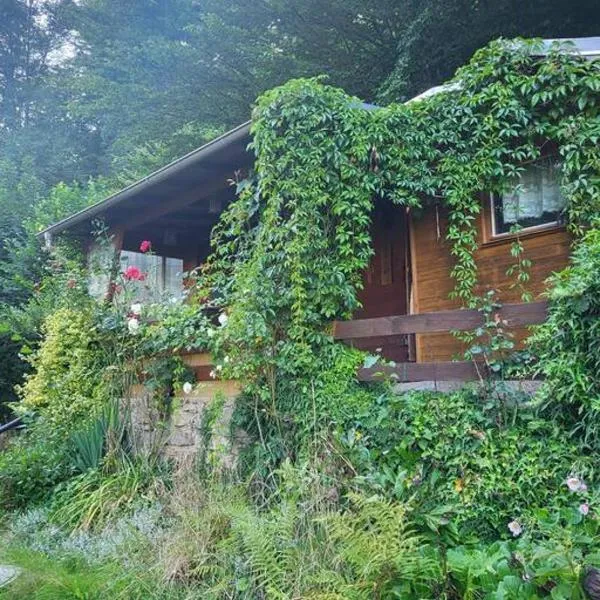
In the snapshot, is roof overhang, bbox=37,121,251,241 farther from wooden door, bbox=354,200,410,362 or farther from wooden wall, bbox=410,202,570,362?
wooden wall, bbox=410,202,570,362

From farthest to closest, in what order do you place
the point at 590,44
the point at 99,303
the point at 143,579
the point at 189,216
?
the point at 189,216
the point at 99,303
the point at 590,44
the point at 143,579

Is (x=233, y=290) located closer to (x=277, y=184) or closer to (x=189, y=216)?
(x=277, y=184)

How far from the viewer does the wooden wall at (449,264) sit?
5.27 meters

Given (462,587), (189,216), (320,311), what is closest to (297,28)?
(189,216)

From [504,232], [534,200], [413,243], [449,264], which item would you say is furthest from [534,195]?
[413,243]

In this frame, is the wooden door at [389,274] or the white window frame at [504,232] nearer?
the white window frame at [504,232]

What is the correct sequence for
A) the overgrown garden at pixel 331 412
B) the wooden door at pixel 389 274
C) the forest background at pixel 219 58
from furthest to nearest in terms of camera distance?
the forest background at pixel 219 58
the wooden door at pixel 389 274
the overgrown garden at pixel 331 412

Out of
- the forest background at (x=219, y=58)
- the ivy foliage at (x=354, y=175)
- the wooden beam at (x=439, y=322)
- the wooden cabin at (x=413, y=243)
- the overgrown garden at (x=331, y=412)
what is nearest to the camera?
the overgrown garden at (x=331, y=412)

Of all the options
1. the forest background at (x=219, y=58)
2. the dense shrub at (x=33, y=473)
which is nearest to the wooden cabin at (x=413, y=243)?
the dense shrub at (x=33, y=473)

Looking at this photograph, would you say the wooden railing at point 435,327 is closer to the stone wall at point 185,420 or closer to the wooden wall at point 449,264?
the stone wall at point 185,420

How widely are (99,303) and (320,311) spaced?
3.23 meters

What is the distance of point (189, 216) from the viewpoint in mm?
8766

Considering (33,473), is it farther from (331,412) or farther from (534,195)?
(534,195)

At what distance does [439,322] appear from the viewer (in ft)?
13.3
